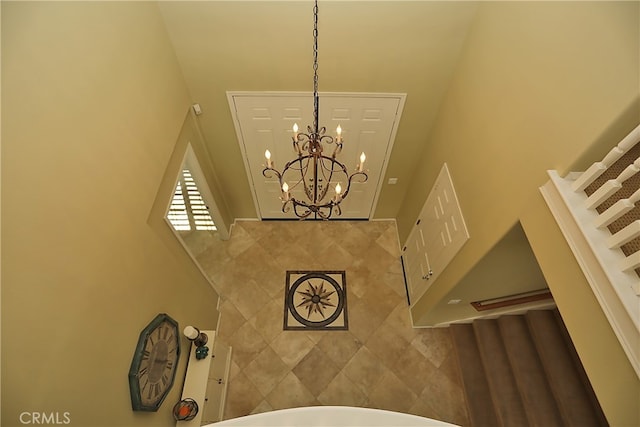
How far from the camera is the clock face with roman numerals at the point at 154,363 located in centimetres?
197

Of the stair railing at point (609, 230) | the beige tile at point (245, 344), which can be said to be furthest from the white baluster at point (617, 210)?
the beige tile at point (245, 344)

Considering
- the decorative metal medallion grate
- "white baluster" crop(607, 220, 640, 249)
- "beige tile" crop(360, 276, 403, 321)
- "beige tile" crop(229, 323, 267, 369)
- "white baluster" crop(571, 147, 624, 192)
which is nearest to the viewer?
"white baluster" crop(607, 220, 640, 249)

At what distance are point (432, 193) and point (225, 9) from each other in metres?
2.80

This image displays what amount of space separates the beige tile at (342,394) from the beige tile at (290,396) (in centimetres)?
15

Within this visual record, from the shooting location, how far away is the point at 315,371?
3600 millimetres

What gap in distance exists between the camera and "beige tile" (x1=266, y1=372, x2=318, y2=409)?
3.38 m

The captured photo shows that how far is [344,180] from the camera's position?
14.1 feet

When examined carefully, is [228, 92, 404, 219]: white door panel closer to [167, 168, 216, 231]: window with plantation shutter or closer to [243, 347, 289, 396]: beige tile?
[167, 168, 216, 231]: window with plantation shutter

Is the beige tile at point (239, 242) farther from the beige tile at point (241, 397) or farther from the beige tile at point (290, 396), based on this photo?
the beige tile at point (290, 396)

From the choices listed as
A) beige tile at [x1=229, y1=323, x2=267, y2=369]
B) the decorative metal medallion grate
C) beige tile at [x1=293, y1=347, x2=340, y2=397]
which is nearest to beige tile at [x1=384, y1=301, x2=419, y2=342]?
the decorative metal medallion grate

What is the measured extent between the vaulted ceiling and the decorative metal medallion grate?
2.40 m

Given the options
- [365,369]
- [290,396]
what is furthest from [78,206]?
[365,369]

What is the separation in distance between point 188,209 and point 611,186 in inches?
170

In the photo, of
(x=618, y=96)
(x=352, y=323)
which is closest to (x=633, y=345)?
(x=618, y=96)
